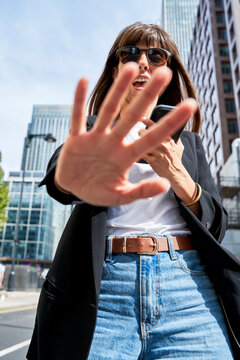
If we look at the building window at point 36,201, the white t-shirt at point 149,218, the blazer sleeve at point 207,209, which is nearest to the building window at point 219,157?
the blazer sleeve at point 207,209

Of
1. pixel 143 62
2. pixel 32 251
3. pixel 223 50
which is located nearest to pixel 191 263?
pixel 143 62

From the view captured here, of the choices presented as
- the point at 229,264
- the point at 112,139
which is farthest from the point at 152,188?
the point at 229,264

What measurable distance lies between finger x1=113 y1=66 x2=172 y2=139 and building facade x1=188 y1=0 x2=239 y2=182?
38674 millimetres

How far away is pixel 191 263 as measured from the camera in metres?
1.43

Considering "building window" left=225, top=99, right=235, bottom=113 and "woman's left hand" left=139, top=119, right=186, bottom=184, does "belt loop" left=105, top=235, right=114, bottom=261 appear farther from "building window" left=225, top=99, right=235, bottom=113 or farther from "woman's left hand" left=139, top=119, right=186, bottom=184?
"building window" left=225, top=99, right=235, bottom=113

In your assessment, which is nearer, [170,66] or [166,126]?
[166,126]

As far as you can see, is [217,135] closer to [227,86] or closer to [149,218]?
[227,86]

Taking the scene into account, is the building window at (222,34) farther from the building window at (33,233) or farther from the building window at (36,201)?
the building window at (33,233)

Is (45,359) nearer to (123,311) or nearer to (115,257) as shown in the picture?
(123,311)

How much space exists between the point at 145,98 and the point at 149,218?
84 cm

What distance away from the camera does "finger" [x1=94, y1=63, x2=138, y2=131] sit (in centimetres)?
74

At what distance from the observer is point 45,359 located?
126 centimetres

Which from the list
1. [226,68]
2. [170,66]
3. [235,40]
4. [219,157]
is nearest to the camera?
[170,66]

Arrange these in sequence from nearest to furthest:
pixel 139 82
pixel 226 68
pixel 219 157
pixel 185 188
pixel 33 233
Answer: pixel 185 188 → pixel 139 82 → pixel 219 157 → pixel 226 68 → pixel 33 233
